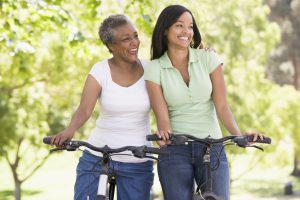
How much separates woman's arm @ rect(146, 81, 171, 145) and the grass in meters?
23.8

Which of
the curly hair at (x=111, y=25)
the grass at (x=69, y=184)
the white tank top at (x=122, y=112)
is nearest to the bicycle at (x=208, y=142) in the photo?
the white tank top at (x=122, y=112)

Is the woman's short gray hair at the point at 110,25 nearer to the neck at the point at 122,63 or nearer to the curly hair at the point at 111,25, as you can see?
the curly hair at the point at 111,25

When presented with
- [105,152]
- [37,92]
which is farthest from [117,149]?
[37,92]

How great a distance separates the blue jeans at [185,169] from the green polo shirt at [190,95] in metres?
0.12

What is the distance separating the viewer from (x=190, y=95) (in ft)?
13.1

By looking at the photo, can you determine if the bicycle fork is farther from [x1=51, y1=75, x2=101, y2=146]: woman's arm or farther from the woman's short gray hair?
the woman's short gray hair

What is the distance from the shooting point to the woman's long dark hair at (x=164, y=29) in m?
4.05

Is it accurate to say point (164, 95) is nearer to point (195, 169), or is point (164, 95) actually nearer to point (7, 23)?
point (195, 169)

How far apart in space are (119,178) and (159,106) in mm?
550

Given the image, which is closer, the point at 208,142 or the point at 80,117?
the point at 208,142

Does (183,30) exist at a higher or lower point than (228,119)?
higher

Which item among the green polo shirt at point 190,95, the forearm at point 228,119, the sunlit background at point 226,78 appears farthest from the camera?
the sunlit background at point 226,78

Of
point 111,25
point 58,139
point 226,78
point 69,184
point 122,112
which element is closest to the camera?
point 58,139

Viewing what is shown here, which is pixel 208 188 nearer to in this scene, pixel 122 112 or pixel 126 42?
pixel 122 112
